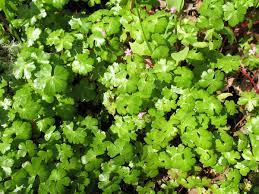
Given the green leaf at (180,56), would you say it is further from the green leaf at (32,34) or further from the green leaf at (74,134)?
the green leaf at (32,34)

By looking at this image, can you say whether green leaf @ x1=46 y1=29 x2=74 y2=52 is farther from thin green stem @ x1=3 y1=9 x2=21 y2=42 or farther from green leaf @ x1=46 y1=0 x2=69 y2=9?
thin green stem @ x1=3 y1=9 x2=21 y2=42

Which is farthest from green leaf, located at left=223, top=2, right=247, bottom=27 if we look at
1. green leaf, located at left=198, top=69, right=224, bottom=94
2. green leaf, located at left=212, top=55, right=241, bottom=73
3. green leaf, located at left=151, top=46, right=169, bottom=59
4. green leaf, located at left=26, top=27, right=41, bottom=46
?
→ green leaf, located at left=26, top=27, right=41, bottom=46

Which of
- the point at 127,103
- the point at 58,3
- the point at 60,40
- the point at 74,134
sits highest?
the point at 58,3

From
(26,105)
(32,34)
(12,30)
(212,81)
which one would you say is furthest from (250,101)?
(12,30)

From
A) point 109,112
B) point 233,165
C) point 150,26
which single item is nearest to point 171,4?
point 150,26

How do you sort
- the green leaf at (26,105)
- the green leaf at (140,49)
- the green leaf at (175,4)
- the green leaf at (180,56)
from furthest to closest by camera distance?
the green leaf at (175,4) → the green leaf at (140,49) → the green leaf at (180,56) → the green leaf at (26,105)

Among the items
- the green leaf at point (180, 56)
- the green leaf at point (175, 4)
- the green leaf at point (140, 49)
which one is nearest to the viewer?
the green leaf at point (180, 56)

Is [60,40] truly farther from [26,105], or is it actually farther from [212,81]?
→ [212,81]

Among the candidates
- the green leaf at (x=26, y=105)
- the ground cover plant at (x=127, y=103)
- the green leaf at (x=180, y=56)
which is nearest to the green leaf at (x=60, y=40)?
the ground cover plant at (x=127, y=103)
